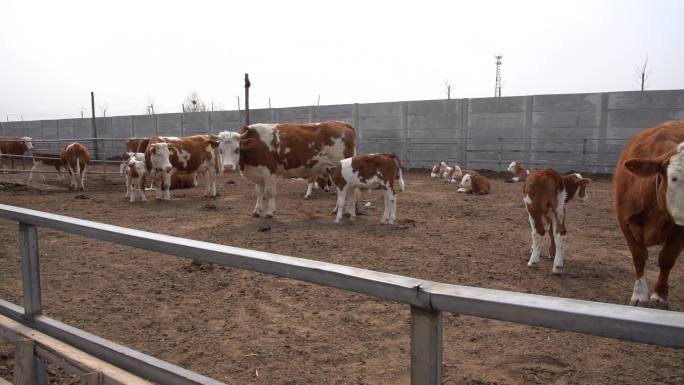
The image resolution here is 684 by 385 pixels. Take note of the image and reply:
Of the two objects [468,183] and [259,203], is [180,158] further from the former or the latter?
[468,183]

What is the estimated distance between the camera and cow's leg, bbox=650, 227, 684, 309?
4.11m

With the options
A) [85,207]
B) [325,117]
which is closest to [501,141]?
[325,117]

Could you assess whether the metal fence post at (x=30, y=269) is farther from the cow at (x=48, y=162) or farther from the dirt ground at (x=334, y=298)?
the cow at (x=48, y=162)

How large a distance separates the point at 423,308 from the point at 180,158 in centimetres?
1184

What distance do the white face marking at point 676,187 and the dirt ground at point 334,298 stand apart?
3.42 ft

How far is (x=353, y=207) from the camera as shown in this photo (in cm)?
874

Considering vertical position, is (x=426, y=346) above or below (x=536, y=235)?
above

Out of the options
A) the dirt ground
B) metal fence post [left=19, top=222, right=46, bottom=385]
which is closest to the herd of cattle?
the dirt ground

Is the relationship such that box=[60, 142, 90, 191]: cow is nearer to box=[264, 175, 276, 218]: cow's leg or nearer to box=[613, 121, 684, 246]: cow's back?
box=[264, 175, 276, 218]: cow's leg

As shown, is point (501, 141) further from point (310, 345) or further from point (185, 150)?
point (310, 345)

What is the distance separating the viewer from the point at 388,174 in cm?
831

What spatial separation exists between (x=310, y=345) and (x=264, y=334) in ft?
1.49

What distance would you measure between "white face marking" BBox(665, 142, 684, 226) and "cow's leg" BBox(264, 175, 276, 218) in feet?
22.5

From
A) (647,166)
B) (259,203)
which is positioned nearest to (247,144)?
(259,203)
